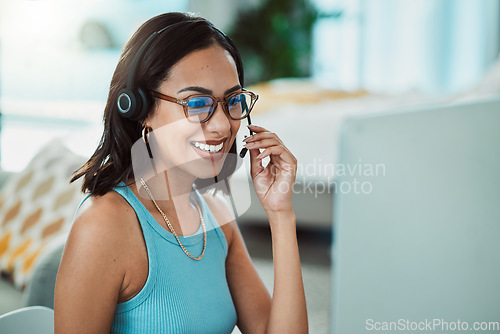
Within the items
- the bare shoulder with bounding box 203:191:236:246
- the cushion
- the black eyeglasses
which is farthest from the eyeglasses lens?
the cushion

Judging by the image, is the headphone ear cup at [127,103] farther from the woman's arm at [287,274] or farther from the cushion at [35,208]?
the cushion at [35,208]

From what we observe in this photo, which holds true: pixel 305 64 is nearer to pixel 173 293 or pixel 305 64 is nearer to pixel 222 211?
pixel 222 211

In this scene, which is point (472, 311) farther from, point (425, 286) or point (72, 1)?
point (72, 1)

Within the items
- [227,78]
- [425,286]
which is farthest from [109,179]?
[425,286]

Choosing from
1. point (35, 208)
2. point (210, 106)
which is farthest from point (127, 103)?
point (35, 208)

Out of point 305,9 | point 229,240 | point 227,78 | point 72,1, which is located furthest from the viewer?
point 305,9

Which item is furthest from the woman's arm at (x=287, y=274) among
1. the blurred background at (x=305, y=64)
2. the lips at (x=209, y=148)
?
the blurred background at (x=305, y=64)

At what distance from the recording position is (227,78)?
25.5 inches

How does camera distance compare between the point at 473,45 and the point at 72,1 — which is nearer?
the point at 72,1

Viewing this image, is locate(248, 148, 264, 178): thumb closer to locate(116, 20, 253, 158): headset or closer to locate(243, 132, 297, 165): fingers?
locate(243, 132, 297, 165): fingers

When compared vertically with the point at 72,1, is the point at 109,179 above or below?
below

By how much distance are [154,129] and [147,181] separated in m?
0.11

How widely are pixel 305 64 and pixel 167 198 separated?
15.2 feet

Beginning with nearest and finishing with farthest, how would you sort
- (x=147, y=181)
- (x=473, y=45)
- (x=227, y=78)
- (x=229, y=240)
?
(x=227, y=78)
(x=147, y=181)
(x=229, y=240)
(x=473, y=45)
